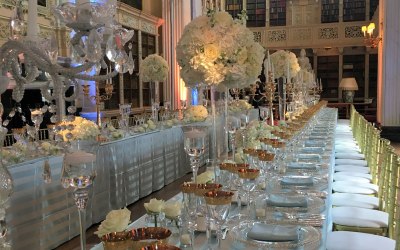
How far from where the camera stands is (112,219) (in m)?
1.46

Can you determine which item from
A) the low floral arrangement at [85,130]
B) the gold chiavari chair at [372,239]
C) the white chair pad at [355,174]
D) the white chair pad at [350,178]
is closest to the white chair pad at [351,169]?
the white chair pad at [355,174]

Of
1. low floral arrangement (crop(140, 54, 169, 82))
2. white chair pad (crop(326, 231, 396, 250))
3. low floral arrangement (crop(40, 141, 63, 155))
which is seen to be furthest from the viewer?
low floral arrangement (crop(140, 54, 169, 82))

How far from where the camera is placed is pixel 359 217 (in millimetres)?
3305

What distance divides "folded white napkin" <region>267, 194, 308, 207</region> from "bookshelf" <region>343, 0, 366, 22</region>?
16261mm

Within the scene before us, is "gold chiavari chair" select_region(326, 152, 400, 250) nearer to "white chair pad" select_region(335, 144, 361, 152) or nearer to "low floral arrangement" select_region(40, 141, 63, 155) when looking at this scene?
"low floral arrangement" select_region(40, 141, 63, 155)

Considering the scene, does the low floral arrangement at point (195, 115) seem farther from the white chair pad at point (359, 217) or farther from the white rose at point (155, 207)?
the white rose at point (155, 207)

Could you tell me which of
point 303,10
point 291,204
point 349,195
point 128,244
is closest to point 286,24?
point 303,10

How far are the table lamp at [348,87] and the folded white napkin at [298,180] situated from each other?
13.4 m

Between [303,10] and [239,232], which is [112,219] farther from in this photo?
[303,10]

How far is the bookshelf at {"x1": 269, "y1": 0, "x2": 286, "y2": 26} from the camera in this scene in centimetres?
1785

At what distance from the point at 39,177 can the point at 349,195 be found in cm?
259

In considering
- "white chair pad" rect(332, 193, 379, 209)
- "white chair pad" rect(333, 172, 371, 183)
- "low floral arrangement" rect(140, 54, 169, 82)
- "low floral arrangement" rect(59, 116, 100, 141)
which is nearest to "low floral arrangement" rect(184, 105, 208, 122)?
"low floral arrangement" rect(140, 54, 169, 82)

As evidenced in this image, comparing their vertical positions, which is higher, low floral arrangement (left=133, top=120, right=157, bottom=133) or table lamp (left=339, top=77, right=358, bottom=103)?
table lamp (left=339, top=77, right=358, bottom=103)

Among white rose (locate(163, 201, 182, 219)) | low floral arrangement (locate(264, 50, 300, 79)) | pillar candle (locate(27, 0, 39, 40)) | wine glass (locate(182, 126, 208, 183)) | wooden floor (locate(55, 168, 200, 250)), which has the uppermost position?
low floral arrangement (locate(264, 50, 300, 79))
